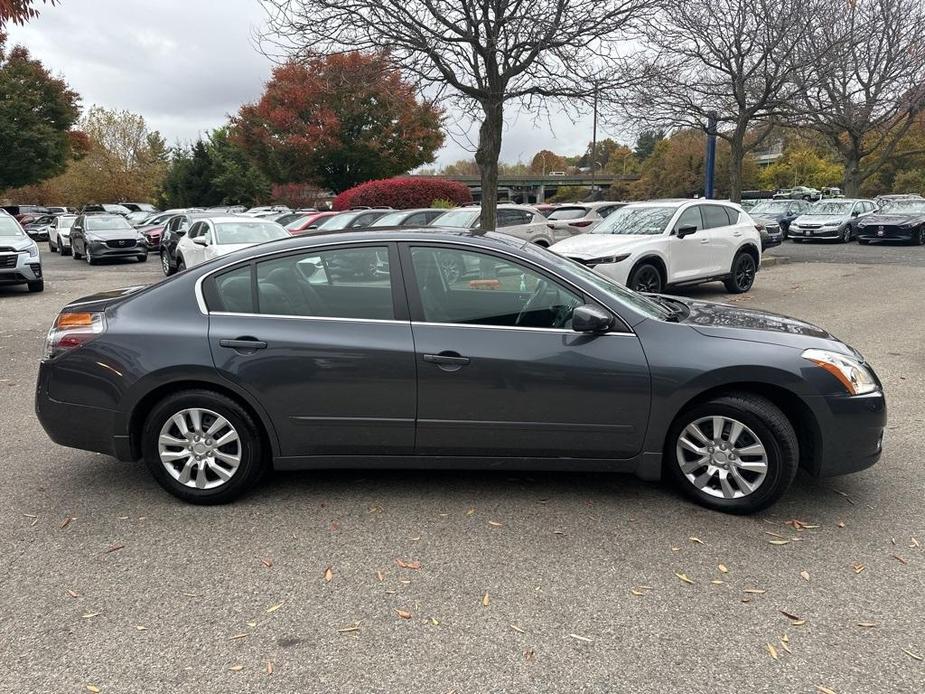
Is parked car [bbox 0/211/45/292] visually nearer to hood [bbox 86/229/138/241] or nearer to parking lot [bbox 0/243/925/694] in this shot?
hood [bbox 86/229/138/241]

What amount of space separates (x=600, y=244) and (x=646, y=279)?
0.88 metres

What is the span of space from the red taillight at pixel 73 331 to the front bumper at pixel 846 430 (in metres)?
3.94

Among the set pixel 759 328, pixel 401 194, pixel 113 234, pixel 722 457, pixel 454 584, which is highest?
pixel 401 194

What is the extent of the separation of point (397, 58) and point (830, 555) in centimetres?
1130

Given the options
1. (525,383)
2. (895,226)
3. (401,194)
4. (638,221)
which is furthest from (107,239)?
(895,226)

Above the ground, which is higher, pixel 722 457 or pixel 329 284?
pixel 329 284

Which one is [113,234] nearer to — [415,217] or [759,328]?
[415,217]

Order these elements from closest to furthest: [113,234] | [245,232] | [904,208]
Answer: [245,232] < [113,234] < [904,208]

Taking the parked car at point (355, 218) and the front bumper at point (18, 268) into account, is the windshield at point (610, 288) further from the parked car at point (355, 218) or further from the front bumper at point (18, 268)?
the parked car at point (355, 218)

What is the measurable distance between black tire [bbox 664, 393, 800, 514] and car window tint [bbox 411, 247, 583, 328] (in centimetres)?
85

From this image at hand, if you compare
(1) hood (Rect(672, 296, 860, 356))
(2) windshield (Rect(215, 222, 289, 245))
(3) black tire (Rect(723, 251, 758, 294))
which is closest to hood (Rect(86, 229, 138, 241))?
(2) windshield (Rect(215, 222, 289, 245))

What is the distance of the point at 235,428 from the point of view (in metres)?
3.89

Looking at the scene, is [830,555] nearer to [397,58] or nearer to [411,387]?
[411,387]

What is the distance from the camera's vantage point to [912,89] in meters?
26.2
